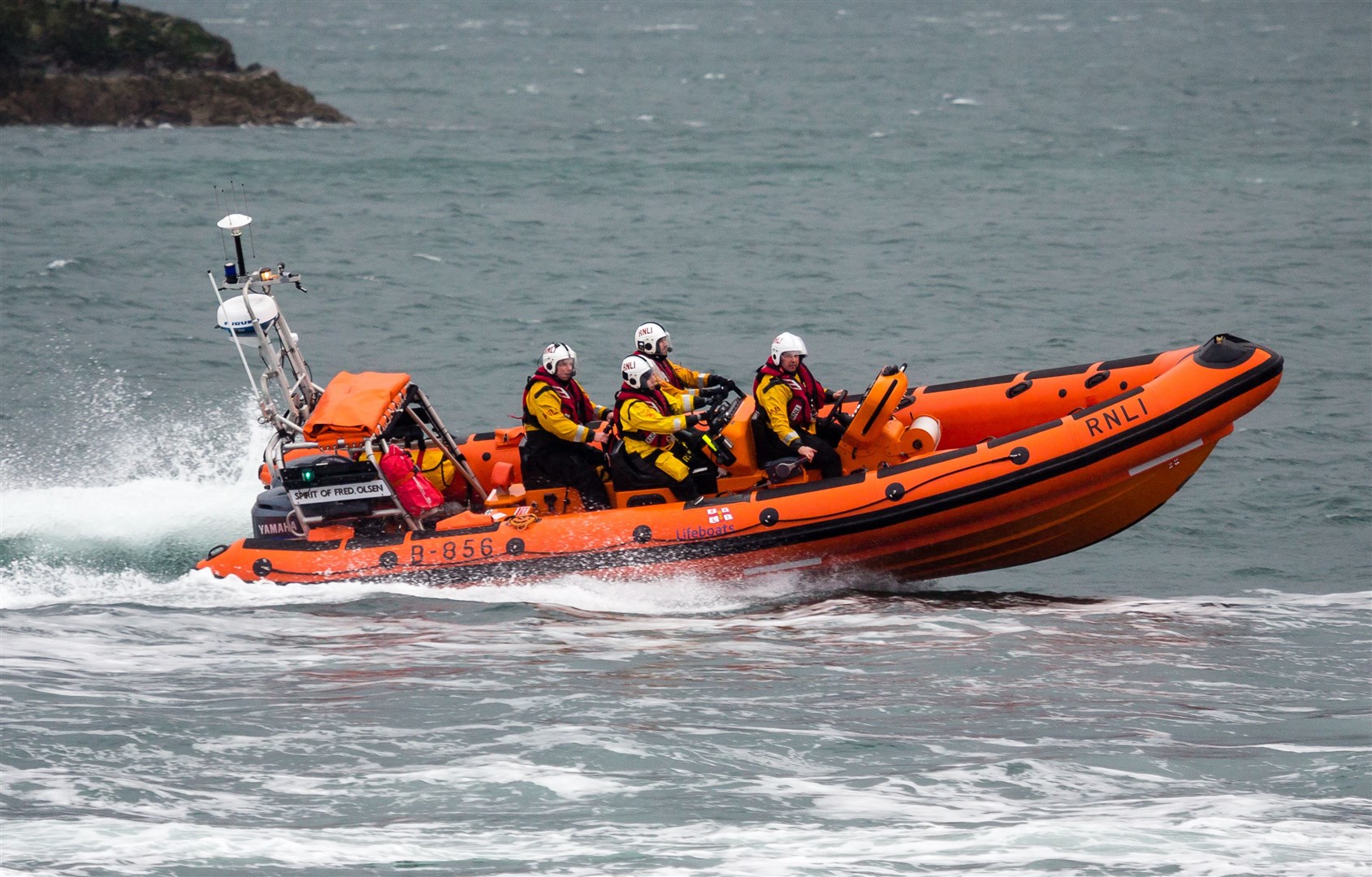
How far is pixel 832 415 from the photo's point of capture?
1009 centimetres

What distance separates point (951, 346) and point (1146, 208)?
10.2m

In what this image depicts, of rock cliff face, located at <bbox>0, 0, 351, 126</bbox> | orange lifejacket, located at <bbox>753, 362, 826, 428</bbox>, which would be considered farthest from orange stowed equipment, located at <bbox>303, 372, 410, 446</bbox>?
rock cliff face, located at <bbox>0, 0, 351, 126</bbox>

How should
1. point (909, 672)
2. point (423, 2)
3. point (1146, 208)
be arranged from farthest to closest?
point (423, 2) < point (1146, 208) < point (909, 672)

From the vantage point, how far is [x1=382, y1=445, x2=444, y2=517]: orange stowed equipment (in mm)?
9812

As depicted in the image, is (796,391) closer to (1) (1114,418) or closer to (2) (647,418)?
(2) (647,418)

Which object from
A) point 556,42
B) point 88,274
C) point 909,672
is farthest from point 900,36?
point 909,672

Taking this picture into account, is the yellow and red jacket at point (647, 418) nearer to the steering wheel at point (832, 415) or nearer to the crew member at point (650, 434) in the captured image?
the crew member at point (650, 434)

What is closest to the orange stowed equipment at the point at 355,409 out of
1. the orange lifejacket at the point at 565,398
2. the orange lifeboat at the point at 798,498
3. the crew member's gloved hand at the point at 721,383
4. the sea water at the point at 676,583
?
the orange lifeboat at the point at 798,498

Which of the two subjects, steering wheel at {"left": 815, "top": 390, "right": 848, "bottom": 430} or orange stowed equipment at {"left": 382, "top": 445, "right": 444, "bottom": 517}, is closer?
orange stowed equipment at {"left": 382, "top": 445, "right": 444, "bottom": 517}

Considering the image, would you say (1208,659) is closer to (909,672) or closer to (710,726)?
(909,672)

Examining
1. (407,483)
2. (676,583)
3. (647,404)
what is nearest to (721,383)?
(647,404)

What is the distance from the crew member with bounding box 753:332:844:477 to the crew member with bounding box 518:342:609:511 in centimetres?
104

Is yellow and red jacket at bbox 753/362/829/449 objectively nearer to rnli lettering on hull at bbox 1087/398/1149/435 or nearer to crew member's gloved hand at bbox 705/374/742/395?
crew member's gloved hand at bbox 705/374/742/395

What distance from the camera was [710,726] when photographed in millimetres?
7492
